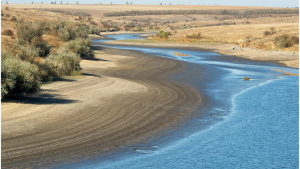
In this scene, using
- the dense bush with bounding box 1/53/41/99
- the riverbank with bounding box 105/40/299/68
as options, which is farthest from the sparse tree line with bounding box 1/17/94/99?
the riverbank with bounding box 105/40/299/68

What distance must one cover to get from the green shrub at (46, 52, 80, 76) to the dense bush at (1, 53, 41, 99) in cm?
692

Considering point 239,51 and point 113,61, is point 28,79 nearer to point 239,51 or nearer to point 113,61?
point 113,61

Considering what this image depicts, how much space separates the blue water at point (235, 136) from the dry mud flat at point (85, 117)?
99 centimetres

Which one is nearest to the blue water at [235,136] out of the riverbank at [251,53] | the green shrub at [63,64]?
the green shrub at [63,64]

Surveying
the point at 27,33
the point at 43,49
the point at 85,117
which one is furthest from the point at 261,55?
the point at 85,117

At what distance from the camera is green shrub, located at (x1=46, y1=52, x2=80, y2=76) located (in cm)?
2829

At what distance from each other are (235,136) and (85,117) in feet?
18.9

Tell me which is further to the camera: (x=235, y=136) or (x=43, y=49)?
(x=43, y=49)

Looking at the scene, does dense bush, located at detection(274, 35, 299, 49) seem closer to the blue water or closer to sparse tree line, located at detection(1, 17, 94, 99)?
sparse tree line, located at detection(1, 17, 94, 99)

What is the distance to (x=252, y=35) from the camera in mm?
83625

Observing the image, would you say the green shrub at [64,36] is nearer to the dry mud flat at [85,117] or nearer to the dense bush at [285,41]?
the dense bush at [285,41]

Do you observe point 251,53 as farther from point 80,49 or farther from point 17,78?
point 17,78

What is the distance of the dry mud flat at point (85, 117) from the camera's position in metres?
13.9

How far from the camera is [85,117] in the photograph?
18281 millimetres
